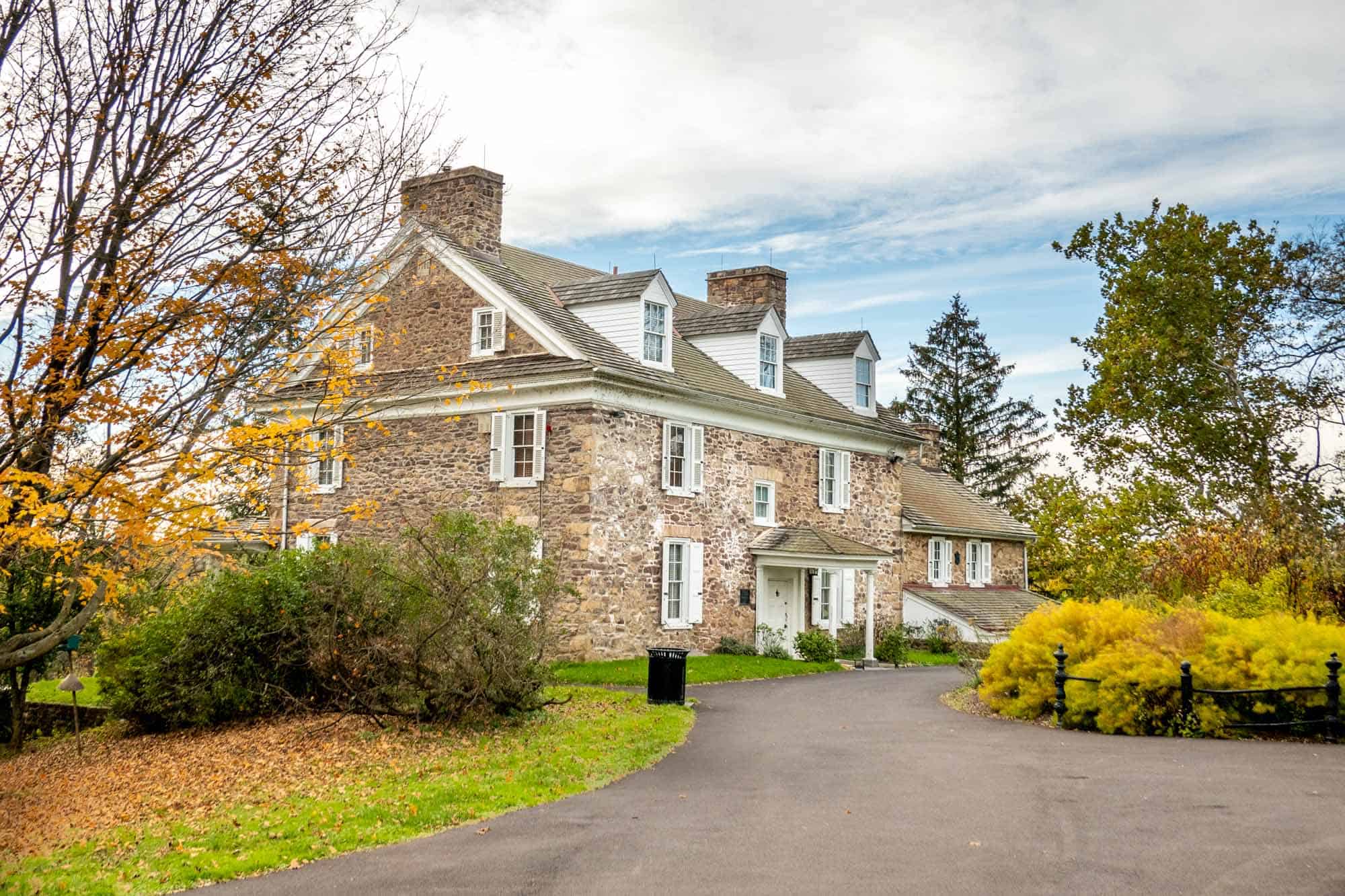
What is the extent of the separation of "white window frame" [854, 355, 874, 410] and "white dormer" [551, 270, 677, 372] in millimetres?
8269

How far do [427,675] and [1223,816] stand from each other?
29.7 ft

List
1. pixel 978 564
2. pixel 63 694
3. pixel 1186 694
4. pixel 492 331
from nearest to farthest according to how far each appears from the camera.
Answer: pixel 1186 694 → pixel 63 694 → pixel 492 331 → pixel 978 564

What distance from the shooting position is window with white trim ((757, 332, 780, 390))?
2994 centimetres

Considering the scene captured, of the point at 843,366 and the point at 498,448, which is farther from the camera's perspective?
the point at 843,366

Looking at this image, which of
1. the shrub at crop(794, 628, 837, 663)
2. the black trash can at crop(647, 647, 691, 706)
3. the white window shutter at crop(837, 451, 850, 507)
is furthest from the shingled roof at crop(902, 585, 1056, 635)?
the black trash can at crop(647, 647, 691, 706)

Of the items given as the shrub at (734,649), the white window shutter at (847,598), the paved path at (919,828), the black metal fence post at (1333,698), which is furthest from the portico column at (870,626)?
the black metal fence post at (1333,698)

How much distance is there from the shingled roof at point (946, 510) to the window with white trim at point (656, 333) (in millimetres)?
11924

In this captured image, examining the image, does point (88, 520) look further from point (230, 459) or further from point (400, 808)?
point (400, 808)

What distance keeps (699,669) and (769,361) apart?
9665 millimetres

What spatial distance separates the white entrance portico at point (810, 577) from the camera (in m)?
28.3

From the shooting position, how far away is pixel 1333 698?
13.5 meters

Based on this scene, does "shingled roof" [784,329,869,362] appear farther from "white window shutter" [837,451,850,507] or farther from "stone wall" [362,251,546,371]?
"stone wall" [362,251,546,371]

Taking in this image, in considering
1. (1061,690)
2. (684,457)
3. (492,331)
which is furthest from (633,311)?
(1061,690)

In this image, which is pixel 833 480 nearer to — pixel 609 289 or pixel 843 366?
pixel 843 366
